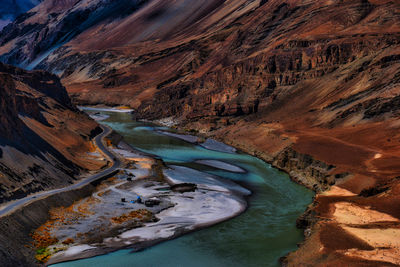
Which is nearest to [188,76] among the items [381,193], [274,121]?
[274,121]

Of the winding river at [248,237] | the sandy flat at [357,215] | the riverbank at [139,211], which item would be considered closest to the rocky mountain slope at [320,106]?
the sandy flat at [357,215]

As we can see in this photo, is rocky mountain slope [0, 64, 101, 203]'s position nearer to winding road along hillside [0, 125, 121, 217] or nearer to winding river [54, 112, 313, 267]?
winding road along hillside [0, 125, 121, 217]

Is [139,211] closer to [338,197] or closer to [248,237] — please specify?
[248,237]

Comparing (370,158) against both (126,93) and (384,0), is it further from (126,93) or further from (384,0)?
(126,93)

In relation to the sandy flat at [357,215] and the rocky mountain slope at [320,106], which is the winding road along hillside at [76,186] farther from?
the sandy flat at [357,215]

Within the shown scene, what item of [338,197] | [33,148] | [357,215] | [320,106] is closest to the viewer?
[357,215]

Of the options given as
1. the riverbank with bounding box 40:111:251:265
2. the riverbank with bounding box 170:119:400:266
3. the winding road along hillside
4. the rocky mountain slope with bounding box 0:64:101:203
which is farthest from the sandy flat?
the rocky mountain slope with bounding box 0:64:101:203

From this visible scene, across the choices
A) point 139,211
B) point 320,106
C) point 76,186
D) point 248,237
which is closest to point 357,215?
point 248,237
